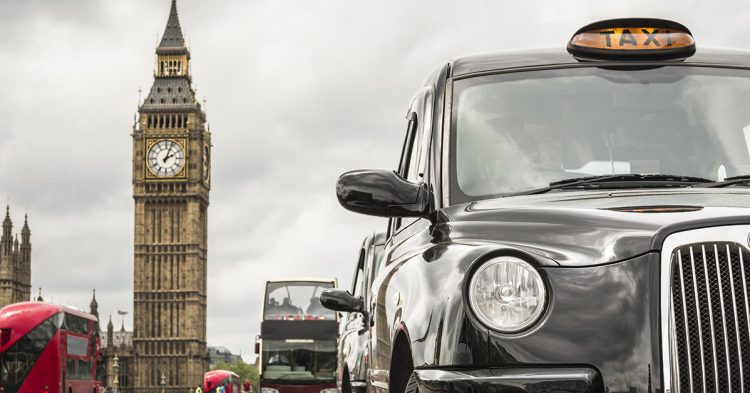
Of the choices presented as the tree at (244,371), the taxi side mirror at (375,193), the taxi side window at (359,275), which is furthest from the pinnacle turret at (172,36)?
the taxi side mirror at (375,193)

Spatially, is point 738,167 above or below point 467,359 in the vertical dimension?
above

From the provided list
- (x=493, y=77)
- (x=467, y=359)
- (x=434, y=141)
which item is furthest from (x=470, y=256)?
(x=493, y=77)

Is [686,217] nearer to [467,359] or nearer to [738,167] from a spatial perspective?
[467,359]

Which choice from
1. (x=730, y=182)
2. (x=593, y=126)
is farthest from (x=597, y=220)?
(x=593, y=126)

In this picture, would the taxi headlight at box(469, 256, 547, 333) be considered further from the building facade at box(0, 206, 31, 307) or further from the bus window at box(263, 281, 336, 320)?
the building facade at box(0, 206, 31, 307)

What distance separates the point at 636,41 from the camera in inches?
138

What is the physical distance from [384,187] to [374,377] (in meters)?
1.06

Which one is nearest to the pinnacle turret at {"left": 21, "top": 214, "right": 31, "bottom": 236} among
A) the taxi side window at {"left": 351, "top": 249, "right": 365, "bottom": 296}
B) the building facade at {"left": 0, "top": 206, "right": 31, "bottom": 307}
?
the building facade at {"left": 0, "top": 206, "right": 31, "bottom": 307}

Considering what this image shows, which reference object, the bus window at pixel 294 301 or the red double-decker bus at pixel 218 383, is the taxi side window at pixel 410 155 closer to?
the bus window at pixel 294 301

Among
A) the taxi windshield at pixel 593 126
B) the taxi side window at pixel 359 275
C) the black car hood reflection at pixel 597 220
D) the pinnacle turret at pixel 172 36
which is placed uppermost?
the pinnacle turret at pixel 172 36

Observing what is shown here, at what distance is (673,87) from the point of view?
353 cm

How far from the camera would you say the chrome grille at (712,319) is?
2.36 meters

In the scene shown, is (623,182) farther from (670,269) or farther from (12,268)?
(12,268)

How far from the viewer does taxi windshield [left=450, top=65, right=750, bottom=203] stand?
10.9ft
